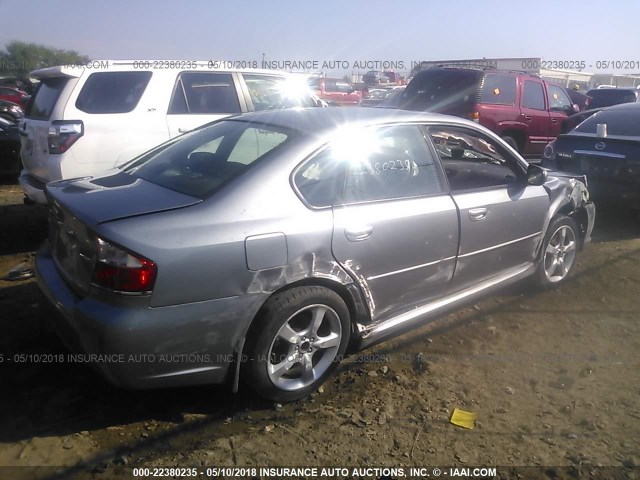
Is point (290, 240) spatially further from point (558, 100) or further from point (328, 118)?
point (558, 100)

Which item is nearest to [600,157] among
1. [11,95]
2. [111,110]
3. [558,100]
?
[558,100]

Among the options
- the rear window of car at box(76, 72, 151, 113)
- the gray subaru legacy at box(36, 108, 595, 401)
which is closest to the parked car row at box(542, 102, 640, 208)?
the gray subaru legacy at box(36, 108, 595, 401)

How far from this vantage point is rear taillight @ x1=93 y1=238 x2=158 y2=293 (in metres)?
2.45

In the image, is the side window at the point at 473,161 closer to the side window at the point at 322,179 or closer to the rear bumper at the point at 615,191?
the side window at the point at 322,179

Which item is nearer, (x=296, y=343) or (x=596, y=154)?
(x=296, y=343)

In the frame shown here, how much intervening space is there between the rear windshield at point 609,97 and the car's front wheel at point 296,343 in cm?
1601

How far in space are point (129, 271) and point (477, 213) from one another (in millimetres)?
2308

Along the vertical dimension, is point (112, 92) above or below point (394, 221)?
above

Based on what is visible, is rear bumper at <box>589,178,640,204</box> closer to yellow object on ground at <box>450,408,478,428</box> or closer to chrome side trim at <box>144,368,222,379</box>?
yellow object on ground at <box>450,408,478,428</box>

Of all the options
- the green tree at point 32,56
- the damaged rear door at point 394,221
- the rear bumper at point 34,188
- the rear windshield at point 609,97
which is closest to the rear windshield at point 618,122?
the damaged rear door at point 394,221

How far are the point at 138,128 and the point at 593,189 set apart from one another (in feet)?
16.7

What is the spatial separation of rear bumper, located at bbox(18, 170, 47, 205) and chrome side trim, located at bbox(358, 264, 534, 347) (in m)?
3.38

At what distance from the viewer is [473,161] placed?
4555 mm

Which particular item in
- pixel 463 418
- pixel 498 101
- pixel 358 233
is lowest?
pixel 463 418
